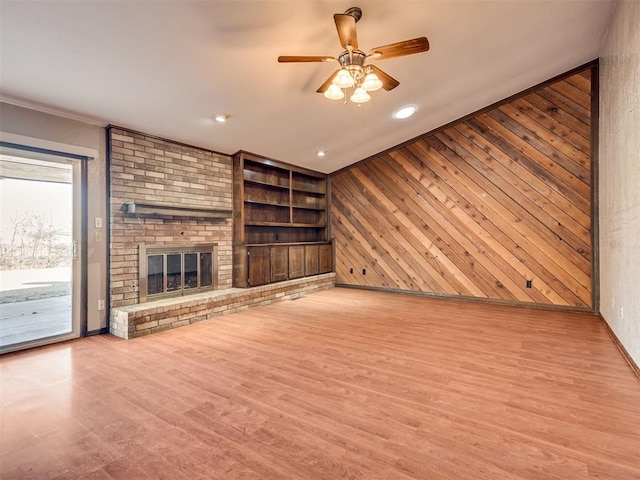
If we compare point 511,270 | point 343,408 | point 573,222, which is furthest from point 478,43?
point 343,408

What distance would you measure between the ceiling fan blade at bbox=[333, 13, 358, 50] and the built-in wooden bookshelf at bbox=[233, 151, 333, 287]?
296 cm

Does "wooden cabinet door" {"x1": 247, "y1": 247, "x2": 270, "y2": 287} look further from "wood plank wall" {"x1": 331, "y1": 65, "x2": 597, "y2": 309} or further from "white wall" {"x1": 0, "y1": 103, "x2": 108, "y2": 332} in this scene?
"wood plank wall" {"x1": 331, "y1": 65, "x2": 597, "y2": 309}

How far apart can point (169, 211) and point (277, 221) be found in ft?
7.36

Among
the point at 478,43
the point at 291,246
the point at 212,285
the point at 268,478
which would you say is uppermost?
the point at 478,43

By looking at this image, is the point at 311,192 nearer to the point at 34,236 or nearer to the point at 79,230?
the point at 79,230

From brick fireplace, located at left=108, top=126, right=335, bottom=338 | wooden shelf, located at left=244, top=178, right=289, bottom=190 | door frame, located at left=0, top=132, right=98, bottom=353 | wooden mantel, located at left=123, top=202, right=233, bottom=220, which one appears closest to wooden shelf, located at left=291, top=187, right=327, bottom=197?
wooden shelf, located at left=244, top=178, right=289, bottom=190

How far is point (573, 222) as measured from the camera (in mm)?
4402

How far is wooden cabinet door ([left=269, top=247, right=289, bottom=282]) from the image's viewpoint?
5.36m

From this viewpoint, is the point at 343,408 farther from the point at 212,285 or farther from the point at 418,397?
the point at 212,285

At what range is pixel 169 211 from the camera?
407 centimetres

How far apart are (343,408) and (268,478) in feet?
2.25

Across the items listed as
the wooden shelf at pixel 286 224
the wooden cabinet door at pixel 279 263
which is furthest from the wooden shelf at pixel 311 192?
the wooden cabinet door at pixel 279 263

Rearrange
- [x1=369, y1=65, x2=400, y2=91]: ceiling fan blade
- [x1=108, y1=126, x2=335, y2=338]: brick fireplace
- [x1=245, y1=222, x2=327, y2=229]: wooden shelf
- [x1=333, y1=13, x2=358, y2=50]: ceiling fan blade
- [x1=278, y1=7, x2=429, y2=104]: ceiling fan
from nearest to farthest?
[x1=333, y1=13, x2=358, y2=50]: ceiling fan blade, [x1=278, y1=7, x2=429, y2=104]: ceiling fan, [x1=369, y1=65, x2=400, y2=91]: ceiling fan blade, [x1=108, y1=126, x2=335, y2=338]: brick fireplace, [x1=245, y1=222, x2=327, y2=229]: wooden shelf

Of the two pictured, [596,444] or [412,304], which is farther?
[412,304]
